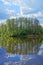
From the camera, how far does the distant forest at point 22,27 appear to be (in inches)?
1236

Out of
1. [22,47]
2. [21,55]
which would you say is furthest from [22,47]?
[21,55]

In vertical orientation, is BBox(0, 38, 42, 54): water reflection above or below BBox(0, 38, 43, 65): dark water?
below

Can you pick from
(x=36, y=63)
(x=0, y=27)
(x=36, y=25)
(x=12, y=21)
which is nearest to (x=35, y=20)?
(x=36, y=25)

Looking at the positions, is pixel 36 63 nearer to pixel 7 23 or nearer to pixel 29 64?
pixel 29 64

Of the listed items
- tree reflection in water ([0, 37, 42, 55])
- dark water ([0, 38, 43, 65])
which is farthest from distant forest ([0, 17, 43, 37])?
dark water ([0, 38, 43, 65])

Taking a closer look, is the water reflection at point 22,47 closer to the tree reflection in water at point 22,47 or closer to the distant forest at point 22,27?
the tree reflection in water at point 22,47

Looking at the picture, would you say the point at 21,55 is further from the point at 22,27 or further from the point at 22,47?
the point at 22,27

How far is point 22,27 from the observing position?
31.5 m

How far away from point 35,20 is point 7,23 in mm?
4444

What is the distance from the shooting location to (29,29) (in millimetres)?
32312

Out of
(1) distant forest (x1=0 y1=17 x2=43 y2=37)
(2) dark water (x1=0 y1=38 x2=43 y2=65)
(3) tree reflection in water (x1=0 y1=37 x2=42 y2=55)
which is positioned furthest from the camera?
(1) distant forest (x1=0 y1=17 x2=43 y2=37)

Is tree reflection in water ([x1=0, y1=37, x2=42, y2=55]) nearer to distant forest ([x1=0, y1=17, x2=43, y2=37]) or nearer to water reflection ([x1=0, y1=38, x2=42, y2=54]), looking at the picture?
water reflection ([x1=0, y1=38, x2=42, y2=54])

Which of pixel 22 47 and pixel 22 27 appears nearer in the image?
pixel 22 47

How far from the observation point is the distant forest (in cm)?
3141
